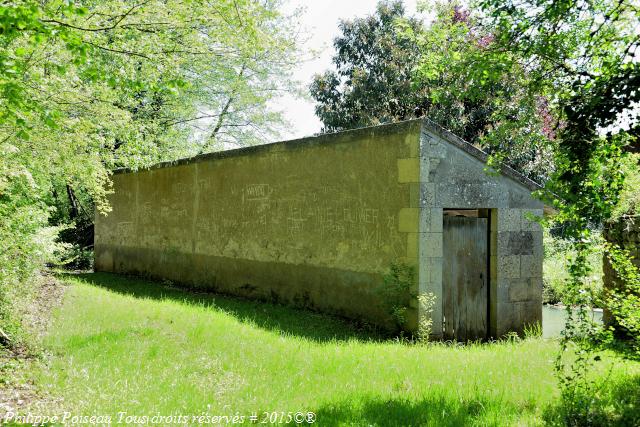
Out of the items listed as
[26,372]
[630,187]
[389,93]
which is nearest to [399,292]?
[630,187]

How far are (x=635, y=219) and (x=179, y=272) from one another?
33.4ft

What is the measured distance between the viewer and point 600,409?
15.0 feet

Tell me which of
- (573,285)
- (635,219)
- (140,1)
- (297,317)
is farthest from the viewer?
(297,317)

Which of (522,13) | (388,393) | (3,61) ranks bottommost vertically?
(388,393)

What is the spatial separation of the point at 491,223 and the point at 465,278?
995 millimetres

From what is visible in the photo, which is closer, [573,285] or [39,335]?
[573,285]

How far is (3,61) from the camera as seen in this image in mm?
4492

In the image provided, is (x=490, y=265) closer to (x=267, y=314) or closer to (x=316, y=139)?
(x=316, y=139)

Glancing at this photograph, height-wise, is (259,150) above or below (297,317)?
above

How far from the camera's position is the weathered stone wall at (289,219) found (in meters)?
8.62

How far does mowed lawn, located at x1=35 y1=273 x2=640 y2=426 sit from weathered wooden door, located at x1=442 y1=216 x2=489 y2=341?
2.60ft

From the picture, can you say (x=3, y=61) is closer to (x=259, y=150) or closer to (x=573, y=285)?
(x=573, y=285)

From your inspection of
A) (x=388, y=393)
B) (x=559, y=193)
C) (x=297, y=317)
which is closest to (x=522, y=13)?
(x=559, y=193)

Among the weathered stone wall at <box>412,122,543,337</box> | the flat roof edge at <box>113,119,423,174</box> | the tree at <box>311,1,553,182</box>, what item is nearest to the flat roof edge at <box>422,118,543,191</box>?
the weathered stone wall at <box>412,122,543,337</box>
